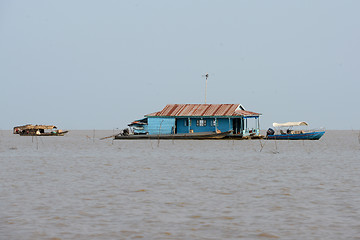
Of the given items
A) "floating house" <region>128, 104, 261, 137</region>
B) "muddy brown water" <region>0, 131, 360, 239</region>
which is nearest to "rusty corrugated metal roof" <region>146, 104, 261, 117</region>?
"floating house" <region>128, 104, 261, 137</region>

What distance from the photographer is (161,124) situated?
4897cm

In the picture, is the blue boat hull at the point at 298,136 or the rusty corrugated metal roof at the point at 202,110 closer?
the blue boat hull at the point at 298,136

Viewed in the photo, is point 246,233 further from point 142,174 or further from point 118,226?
point 142,174

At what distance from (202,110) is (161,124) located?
15.6 feet

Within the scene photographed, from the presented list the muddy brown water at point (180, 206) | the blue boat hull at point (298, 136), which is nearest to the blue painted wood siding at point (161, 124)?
the blue boat hull at point (298, 136)

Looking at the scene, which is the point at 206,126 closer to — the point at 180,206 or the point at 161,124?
the point at 161,124

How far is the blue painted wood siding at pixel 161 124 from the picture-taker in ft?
161

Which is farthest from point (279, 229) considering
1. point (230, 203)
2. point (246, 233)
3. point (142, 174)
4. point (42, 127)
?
point (42, 127)

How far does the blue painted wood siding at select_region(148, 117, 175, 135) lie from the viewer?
4894 centimetres

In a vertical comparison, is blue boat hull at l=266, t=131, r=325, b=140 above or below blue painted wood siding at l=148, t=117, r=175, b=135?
below

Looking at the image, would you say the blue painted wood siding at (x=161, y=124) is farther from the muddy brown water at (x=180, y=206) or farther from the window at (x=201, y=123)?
the muddy brown water at (x=180, y=206)

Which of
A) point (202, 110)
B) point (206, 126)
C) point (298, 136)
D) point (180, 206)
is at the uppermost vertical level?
point (202, 110)

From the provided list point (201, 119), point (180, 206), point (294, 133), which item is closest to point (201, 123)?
point (201, 119)

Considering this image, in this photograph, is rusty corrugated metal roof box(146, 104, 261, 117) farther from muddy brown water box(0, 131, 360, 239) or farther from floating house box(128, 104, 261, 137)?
muddy brown water box(0, 131, 360, 239)
